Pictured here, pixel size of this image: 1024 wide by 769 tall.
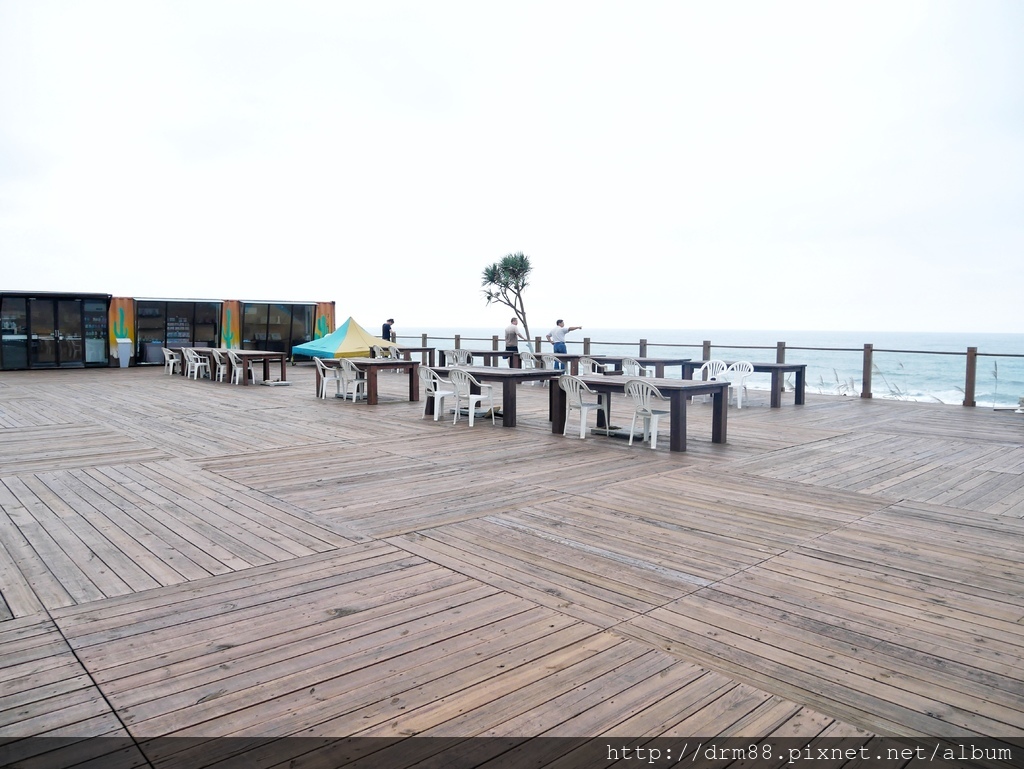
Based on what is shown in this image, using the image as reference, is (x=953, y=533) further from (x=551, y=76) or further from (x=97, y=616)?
(x=551, y=76)

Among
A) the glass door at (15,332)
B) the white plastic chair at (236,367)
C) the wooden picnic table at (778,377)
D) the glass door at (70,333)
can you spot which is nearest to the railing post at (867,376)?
the wooden picnic table at (778,377)

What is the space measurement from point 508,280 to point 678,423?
21.9 m

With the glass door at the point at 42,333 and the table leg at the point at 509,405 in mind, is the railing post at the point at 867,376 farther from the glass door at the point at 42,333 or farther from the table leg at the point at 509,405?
the glass door at the point at 42,333

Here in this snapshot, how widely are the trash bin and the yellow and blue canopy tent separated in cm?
676

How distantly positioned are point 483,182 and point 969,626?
185 ft

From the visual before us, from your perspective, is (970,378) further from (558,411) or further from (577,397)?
(558,411)

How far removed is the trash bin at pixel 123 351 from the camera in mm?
20531

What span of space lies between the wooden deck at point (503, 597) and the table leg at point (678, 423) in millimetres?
343

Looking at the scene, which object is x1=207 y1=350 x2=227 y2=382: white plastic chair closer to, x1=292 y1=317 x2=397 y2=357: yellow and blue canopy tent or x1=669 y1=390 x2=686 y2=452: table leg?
x1=292 y1=317 x2=397 y2=357: yellow and blue canopy tent

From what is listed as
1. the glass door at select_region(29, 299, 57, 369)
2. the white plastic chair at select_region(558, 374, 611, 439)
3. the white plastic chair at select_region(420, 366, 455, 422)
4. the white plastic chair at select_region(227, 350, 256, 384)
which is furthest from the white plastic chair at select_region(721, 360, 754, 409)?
the glass door at select_region(29, 299, 57, 369)

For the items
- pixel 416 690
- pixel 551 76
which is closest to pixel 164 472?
pixel 416 690

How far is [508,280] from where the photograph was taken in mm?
28469

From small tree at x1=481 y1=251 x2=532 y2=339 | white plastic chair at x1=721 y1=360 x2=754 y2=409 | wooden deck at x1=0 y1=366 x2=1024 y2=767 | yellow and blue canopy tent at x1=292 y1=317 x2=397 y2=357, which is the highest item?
small tree at x1=481 y1=251 x2=532 y2=339

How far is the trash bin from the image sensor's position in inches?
808
